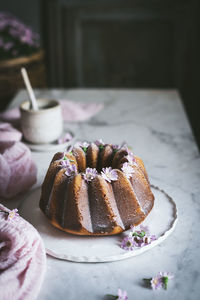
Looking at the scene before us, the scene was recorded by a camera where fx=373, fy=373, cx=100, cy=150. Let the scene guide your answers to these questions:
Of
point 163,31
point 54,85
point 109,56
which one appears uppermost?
point 163,31

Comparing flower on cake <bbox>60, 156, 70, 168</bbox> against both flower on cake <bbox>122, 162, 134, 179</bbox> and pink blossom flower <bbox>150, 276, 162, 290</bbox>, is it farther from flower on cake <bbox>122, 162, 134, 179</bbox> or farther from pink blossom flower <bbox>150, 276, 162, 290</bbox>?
pink blossom flower <bbox>150, 276, 162, 290</bbox>

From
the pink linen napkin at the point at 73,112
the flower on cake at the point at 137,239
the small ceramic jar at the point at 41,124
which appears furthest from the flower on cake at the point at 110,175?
the pink linen napkin at the point at 73,112

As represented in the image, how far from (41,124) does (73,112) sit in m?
0.33

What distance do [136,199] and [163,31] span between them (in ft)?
8.12

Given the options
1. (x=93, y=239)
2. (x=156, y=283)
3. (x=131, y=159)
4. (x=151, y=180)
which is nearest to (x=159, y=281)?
(x=156, y=283)

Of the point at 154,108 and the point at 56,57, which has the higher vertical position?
the point at 154,108

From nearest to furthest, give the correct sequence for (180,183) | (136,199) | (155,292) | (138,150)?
(155,292), (136,199), (180,183), (138,150)

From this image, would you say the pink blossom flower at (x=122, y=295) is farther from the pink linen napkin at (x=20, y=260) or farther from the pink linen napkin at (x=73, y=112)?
the pink linen napkin at (x=73, y=112)

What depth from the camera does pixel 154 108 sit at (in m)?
1.57

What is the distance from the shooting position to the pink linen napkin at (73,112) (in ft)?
4.39

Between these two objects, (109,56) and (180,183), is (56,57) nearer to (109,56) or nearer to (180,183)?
(109,56)

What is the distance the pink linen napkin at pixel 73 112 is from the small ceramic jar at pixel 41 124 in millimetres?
149

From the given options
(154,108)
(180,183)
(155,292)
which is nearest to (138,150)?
(180,183)

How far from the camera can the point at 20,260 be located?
63cm
